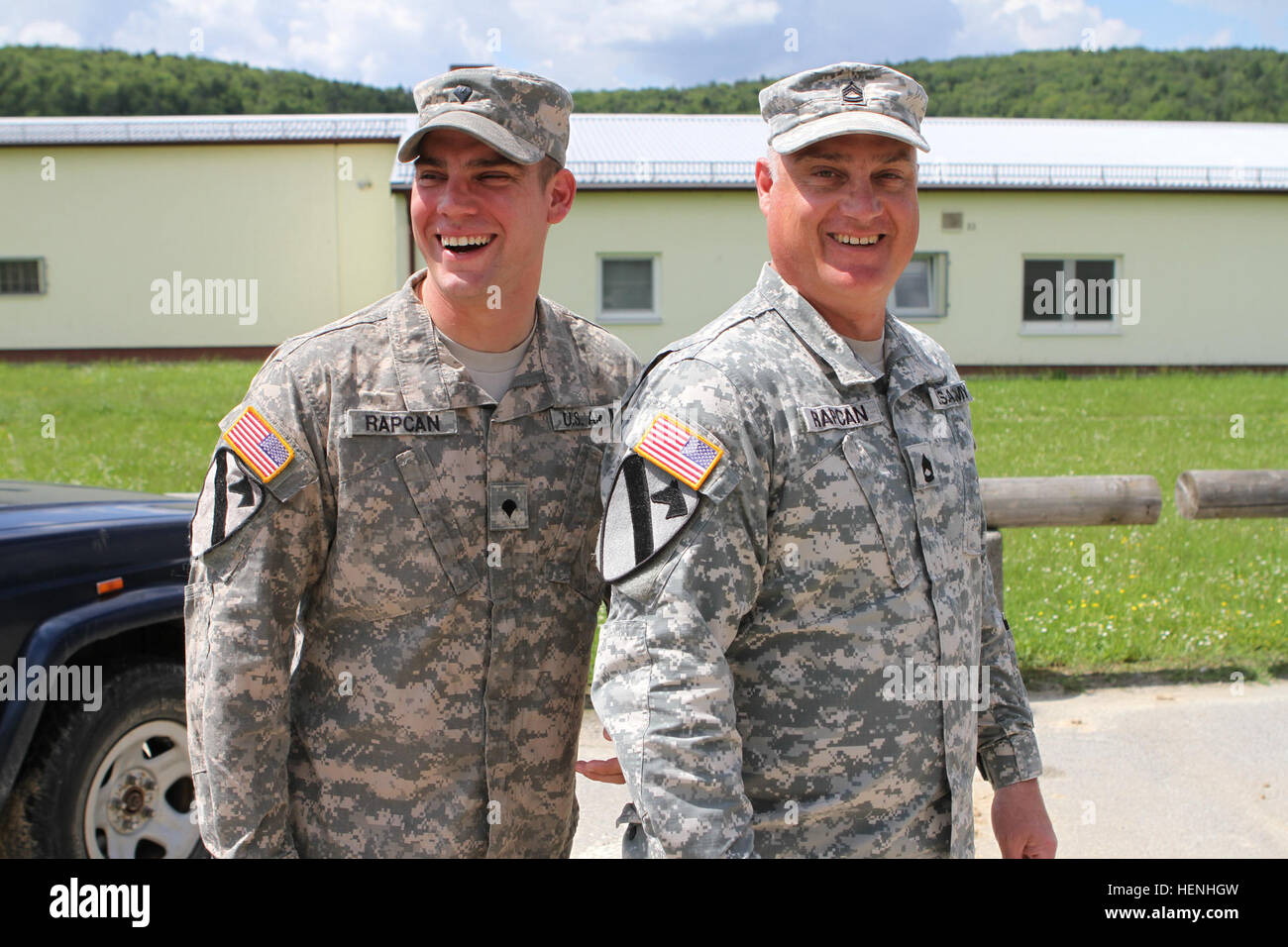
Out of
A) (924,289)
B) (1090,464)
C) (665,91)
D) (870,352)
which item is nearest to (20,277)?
(924,289)

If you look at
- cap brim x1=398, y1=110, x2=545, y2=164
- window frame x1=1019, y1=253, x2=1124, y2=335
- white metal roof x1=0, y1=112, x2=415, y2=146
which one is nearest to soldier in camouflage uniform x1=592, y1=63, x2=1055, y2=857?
cap brim x1=398, y1=110, x2=545, y2=164

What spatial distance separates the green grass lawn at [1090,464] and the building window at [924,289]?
1.74 metres

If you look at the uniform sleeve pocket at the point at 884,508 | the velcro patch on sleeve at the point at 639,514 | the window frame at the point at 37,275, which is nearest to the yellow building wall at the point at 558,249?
the window frame at the point at 37,275

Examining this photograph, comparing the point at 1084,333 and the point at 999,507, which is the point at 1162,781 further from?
the point at 1084,333

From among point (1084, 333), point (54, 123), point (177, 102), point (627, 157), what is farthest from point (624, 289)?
point (177, 102)

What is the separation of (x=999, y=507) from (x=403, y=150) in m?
3.93

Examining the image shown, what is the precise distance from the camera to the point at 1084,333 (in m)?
20.2

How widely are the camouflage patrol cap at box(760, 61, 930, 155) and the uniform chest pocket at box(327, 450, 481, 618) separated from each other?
94 cm

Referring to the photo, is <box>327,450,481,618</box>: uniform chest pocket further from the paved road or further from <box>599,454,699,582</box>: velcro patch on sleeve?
the paved road

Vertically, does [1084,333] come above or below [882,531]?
above

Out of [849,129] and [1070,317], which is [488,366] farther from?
[1070,317]

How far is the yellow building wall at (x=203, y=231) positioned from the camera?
20906 millimetres

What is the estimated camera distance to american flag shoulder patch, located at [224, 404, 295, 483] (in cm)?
204
